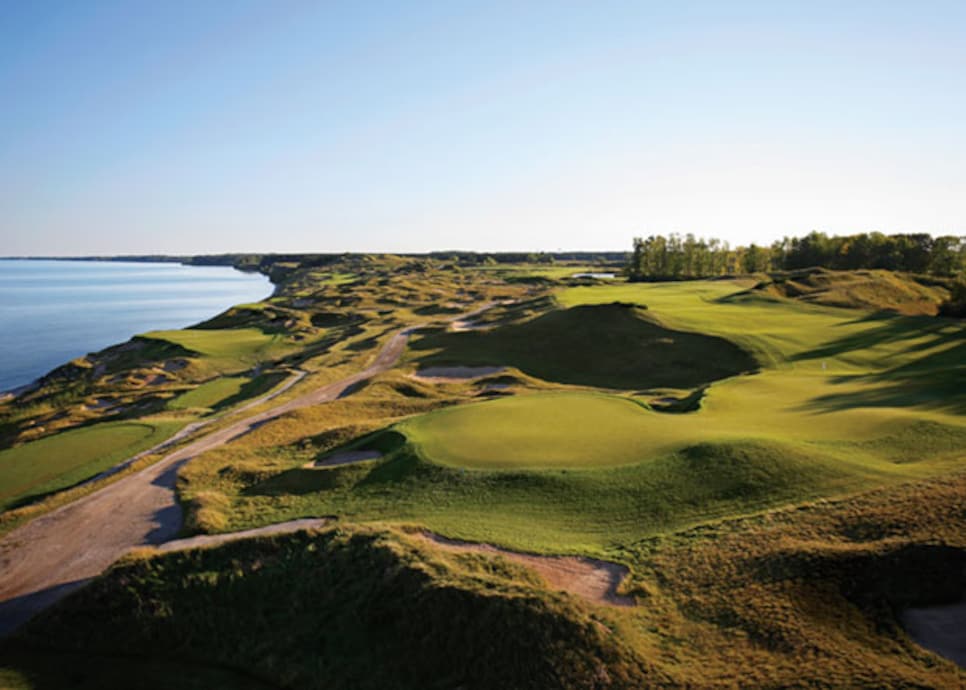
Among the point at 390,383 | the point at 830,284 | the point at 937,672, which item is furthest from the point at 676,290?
the point at 937,672

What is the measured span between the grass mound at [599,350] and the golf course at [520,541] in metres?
7.11

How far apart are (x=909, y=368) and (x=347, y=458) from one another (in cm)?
3157

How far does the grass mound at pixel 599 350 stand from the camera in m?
37.9

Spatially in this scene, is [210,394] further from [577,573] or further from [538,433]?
[577,573]

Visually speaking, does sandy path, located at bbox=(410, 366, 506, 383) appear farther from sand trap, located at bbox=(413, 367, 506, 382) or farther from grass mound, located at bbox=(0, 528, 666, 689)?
grass mound, located at bbox=(0, 528, 666, 689)

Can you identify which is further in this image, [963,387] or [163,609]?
[963,387]

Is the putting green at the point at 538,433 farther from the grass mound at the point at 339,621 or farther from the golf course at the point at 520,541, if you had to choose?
the grass mound at the point at 339,621

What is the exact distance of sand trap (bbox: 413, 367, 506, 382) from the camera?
130 ft

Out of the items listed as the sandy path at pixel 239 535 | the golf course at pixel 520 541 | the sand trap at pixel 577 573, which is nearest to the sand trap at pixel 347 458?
the golf course at pixel 520 541

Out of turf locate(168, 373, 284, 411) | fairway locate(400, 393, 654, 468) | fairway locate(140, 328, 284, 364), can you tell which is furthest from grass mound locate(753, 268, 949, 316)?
fairway locate(140, 328, 284, 364)

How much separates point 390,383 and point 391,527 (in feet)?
69.2

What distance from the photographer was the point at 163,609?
1351cm

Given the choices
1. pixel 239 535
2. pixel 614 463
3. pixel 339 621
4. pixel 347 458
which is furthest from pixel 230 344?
pixel 339 621

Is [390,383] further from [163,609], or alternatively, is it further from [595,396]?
[163,609]
